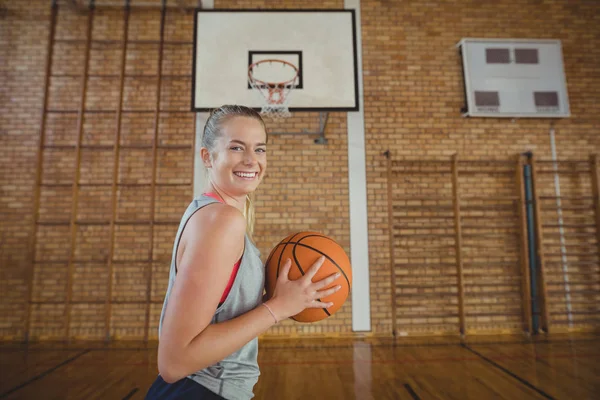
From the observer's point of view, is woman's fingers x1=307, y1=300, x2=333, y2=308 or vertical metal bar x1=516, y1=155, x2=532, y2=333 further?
vertical metal bar x1=516, y1=155, x2=532, y2=333

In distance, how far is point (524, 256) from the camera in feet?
16.2

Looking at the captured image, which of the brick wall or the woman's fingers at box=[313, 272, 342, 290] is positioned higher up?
the brick wall

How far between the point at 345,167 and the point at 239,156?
425cm

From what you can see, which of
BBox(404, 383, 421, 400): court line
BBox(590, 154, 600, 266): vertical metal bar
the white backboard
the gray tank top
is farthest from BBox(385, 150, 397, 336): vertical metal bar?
the gray tank top

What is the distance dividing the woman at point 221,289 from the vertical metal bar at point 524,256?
196 inches

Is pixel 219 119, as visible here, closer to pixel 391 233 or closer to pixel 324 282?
pixel 324 282

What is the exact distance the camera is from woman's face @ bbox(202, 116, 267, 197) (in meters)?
0.99

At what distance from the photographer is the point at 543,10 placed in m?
5.57

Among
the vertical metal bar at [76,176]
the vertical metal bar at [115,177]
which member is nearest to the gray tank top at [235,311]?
the vertical metal bar at [115,177]

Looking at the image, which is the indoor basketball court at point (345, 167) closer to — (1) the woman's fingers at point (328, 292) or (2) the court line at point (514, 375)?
(2) the court line at point (514, 375)

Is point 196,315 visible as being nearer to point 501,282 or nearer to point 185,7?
point 501,282

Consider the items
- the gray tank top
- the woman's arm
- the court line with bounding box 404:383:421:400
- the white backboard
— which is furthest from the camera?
the white backboard

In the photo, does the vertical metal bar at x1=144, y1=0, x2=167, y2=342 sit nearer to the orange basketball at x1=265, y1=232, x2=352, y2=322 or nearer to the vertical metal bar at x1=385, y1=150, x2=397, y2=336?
the vertical metal bar at x1=385, y1=150, x2=397, y2=336

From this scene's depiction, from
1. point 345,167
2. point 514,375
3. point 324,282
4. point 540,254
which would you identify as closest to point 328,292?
point 324,282
